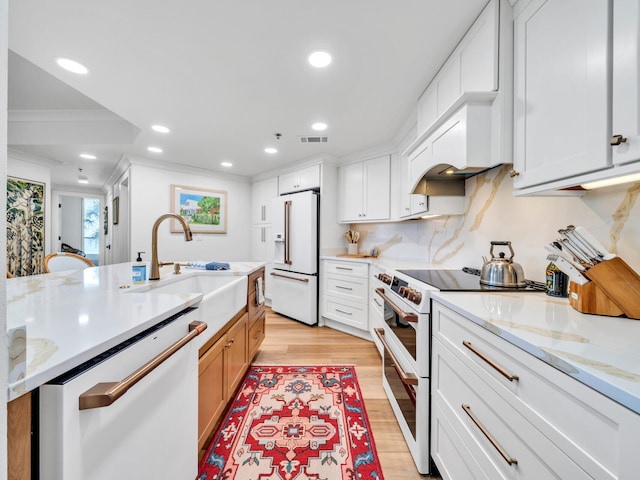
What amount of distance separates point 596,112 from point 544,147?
0.67ft

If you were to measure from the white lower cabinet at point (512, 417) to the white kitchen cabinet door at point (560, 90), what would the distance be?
0.69 metres

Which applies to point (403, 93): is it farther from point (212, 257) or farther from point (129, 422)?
point (212, 257)

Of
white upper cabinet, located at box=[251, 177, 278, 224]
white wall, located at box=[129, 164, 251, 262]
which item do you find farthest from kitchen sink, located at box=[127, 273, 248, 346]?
white upper cabinet, located at box=[251, 177, 278, 224]

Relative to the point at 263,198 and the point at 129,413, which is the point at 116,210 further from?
the point at 129,413

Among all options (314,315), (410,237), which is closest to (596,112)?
(410,237)

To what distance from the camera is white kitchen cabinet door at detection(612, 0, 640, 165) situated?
0.70 m

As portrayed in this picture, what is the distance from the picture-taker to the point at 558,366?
0.58m

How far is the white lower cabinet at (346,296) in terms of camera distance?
296 cm

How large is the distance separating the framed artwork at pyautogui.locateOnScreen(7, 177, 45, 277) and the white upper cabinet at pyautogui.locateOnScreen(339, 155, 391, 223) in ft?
15.7

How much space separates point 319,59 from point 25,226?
515 centimetres

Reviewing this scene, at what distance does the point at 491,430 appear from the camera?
0.82m

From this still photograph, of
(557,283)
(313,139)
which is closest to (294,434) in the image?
(557,283)

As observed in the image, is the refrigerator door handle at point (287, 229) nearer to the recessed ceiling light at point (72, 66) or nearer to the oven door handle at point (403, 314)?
the oven door handle at point (403, 314)

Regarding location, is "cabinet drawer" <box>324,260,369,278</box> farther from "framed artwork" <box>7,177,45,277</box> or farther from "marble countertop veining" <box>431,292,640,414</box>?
"framed artwork" <box>7,177,45,277</box>
